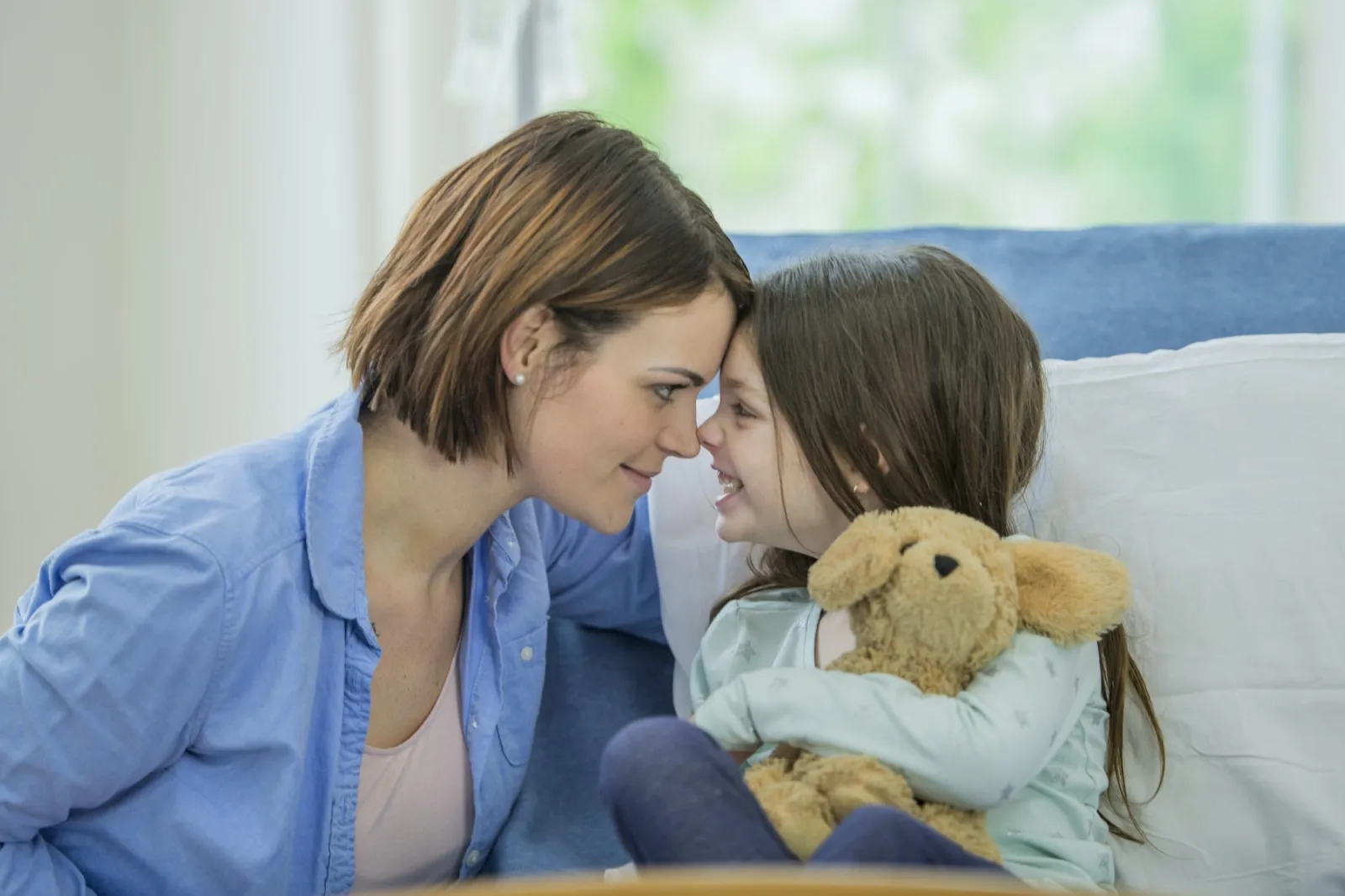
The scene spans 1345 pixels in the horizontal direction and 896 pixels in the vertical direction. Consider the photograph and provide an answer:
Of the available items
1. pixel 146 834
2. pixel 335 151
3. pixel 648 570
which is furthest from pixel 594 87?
pixel 146 834

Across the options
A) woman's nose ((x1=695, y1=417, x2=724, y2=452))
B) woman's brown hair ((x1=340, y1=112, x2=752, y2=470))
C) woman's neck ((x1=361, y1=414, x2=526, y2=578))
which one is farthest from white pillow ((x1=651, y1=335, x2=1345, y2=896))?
woman's neck ((x1=361, y1=414, x2=526, y2=578))

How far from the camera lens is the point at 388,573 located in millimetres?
1275

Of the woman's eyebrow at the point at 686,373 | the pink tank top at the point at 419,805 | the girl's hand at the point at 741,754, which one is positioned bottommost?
the pink tank top at the point at 419,805

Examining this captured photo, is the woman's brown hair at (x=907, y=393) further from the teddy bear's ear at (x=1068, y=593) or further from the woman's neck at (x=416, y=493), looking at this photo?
the woman's neck at (x=416, y=493)

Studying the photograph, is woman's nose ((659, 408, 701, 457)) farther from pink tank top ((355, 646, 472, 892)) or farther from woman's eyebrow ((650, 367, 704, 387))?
pink tank top ((355, 646, 472, 892))

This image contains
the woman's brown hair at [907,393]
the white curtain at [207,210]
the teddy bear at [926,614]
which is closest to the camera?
the teddy bear at [926,614]

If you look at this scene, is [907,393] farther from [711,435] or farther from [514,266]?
[514,266]

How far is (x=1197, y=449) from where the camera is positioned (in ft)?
4.18

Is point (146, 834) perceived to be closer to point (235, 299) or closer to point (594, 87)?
point (235, 299)

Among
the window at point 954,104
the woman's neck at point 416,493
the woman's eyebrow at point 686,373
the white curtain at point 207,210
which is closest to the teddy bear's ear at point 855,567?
the woman's eyebrow at point 686,373

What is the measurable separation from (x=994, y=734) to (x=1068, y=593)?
0.44 ft

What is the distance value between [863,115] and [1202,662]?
234cm

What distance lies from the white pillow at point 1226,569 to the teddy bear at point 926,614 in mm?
194

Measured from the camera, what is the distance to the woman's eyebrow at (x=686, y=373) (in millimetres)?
1184
